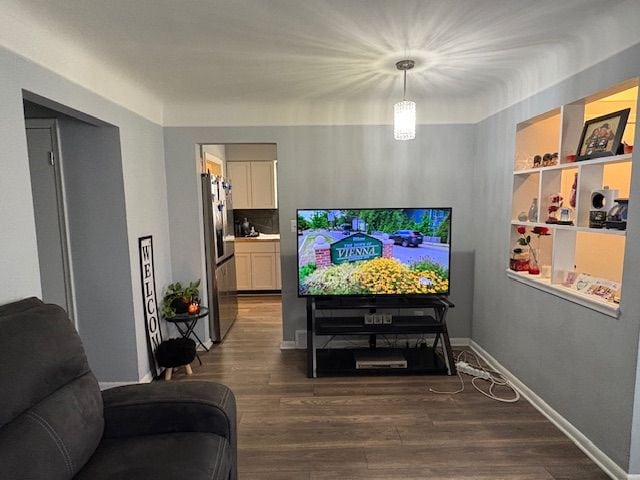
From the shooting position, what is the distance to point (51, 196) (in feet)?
8.39

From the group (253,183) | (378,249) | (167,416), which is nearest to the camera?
(167,416)

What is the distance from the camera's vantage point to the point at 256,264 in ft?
18.2

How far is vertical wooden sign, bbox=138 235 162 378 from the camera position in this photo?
2.82 metres

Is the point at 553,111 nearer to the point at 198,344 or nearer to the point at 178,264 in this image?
the point at 178,264

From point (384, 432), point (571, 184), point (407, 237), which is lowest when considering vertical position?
point (384, 432)

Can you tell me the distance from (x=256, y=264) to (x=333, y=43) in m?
3.94

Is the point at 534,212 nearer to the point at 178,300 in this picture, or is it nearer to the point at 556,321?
the point at 556,321

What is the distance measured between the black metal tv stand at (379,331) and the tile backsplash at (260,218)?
113 inches

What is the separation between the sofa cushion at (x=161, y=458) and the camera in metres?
1.28

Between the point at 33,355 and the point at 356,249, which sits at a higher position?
the point at 356,249

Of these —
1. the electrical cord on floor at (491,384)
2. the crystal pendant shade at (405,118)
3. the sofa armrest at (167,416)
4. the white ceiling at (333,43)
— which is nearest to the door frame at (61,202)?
the white ceiling at (333,43)

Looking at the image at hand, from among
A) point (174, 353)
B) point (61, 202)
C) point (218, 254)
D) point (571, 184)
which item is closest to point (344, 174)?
point (218, 254)

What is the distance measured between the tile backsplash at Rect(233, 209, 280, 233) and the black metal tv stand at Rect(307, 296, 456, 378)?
288cm

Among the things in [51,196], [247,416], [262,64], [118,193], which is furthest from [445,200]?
[51,196]
